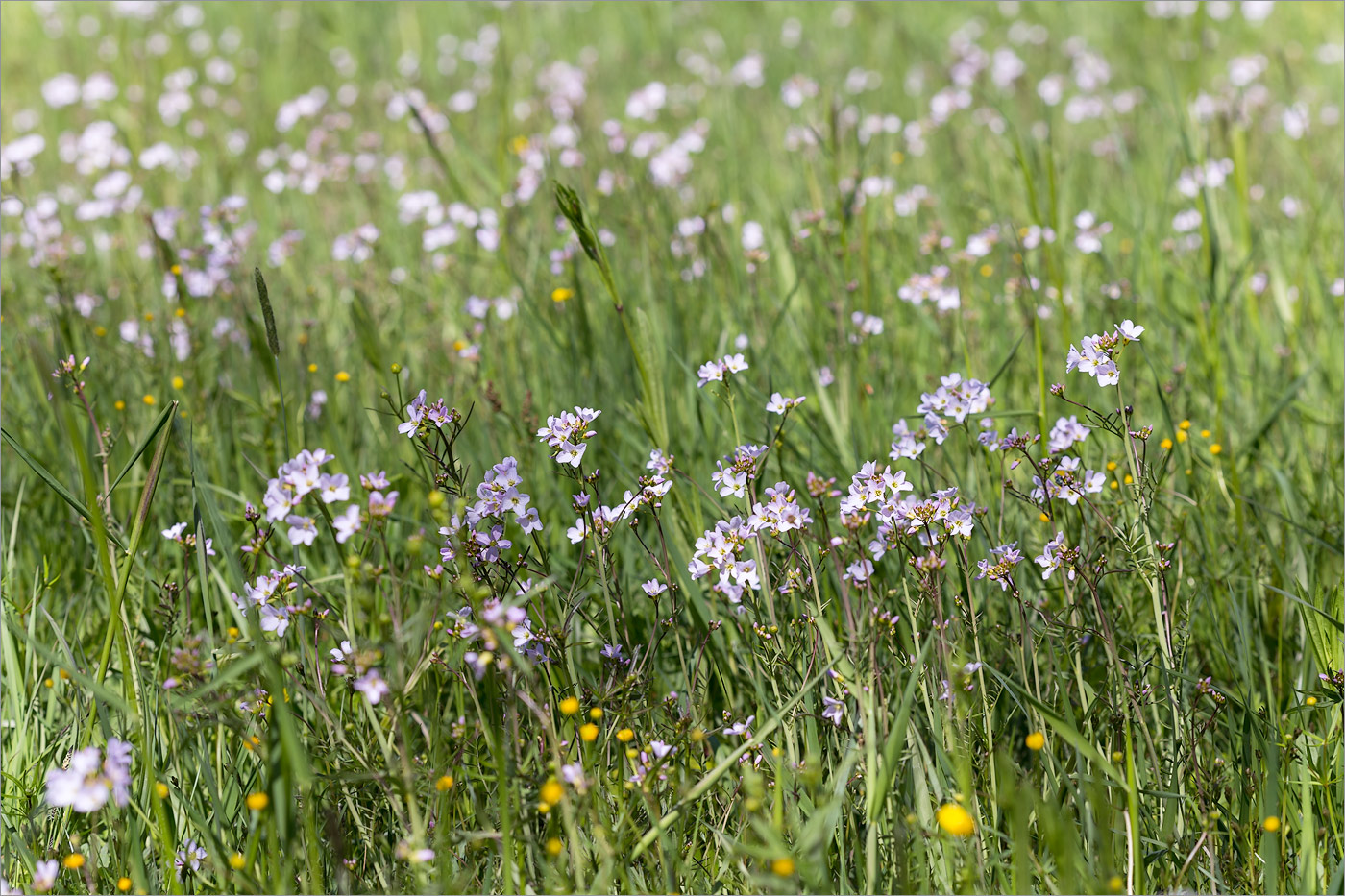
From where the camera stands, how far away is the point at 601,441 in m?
3.03

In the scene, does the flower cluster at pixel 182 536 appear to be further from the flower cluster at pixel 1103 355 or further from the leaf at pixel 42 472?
the flower cluster at pixel 1103 355

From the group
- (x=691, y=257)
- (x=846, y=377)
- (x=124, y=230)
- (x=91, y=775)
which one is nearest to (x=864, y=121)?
(x=691, y=257)

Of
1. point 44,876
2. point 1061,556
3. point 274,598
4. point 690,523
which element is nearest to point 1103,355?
point 1061,556

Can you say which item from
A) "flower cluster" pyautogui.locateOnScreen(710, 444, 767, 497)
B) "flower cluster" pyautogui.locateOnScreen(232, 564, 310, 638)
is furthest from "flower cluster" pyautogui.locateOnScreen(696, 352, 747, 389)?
"flower cluster" pyautogui.locateOnScreen(232, 564, 310, 638)

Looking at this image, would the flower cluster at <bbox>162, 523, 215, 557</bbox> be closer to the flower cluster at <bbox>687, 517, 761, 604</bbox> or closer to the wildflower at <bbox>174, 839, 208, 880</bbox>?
the wildflower at <bbox>174, 839, 208, 880</bbox>

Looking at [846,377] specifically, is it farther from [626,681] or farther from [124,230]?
[124,230]

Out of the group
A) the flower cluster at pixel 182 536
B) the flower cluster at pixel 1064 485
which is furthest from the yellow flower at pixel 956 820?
the flower cluster at pixel 182 536

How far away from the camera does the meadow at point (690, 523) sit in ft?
5.75

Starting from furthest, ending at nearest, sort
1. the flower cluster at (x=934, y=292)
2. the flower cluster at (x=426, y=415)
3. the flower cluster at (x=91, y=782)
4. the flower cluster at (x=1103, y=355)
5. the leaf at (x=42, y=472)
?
the flower cluster at (x=934, y=292), the flower cluster at (x=1103, y=355), the flower cluster at (x=426, y=415), the leaf at (x=42, y=472), the flower cluster at (x=91, y=782)

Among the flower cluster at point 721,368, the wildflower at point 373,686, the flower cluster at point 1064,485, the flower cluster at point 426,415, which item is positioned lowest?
the wildflower at point 373,686

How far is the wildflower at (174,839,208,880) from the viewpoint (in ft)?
5.73

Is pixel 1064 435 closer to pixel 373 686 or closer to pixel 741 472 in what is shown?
pixel 741 472

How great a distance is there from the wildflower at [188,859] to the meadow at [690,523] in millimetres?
12

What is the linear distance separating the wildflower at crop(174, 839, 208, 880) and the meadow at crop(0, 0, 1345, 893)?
1 cm
